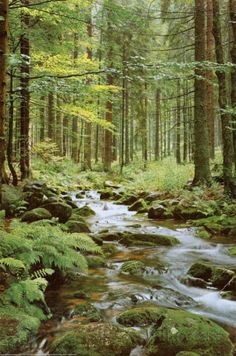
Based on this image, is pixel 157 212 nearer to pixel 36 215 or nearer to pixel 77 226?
pixel 77 226

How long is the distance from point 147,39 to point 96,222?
59.8 feet

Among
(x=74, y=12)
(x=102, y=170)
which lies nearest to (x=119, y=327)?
(x=74, y=12)

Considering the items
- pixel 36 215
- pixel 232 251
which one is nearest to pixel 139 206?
pixel 36 215

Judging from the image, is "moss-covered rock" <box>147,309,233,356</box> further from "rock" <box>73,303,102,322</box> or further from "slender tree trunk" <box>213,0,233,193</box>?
"slender tree trunk" <box>213,0,233,193</box>

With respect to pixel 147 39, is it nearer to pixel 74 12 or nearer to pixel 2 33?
pixel 74 12

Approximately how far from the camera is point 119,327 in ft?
15.6

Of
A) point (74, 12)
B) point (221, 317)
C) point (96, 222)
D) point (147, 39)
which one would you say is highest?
point (147, 39)

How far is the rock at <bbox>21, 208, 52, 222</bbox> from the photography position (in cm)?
961

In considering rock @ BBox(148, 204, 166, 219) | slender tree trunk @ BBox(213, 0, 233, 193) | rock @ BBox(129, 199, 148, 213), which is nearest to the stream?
rock @ BBox(148, 204, 166, 219)

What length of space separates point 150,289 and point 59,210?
4.98 meters

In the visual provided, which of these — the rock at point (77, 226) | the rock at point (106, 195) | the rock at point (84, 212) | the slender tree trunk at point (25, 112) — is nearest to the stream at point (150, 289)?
the rock at point (77, 226)

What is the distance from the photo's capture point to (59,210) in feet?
35.0

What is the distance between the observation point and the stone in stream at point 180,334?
4328 millimetres

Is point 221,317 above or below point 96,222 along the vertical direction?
below
